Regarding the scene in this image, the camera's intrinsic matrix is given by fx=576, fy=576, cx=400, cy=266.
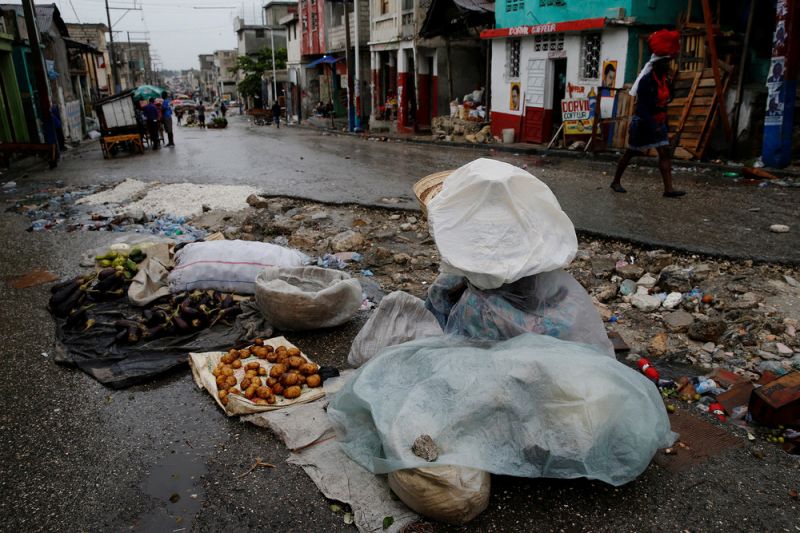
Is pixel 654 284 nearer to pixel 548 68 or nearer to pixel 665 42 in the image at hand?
pixel 665 42

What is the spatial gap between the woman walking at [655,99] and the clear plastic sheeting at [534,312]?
4.89 metres

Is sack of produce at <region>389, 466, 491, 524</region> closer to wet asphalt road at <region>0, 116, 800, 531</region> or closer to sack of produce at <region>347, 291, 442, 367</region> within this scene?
wet asphalt road at <region>0, 116, 800, 531</region>

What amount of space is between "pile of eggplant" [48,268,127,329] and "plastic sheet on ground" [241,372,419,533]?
211 cm

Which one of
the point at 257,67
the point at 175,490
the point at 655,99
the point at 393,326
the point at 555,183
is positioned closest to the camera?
the point at 175,490

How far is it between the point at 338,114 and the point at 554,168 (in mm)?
23461

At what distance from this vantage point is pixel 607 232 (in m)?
5.73

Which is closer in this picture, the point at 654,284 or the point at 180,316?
the point at 180,316

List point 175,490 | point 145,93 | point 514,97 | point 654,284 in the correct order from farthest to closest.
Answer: point 145,93 < point 514,97 < point 654,284 < point 175,490

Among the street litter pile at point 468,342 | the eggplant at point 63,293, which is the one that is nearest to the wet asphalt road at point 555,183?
the street litter pile at point 468,342

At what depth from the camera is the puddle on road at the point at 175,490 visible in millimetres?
2289

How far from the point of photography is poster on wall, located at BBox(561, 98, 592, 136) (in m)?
12.7

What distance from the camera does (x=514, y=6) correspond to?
1533cm

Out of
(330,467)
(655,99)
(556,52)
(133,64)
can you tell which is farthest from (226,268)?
(133,64)

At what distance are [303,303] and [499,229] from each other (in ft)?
5.00
